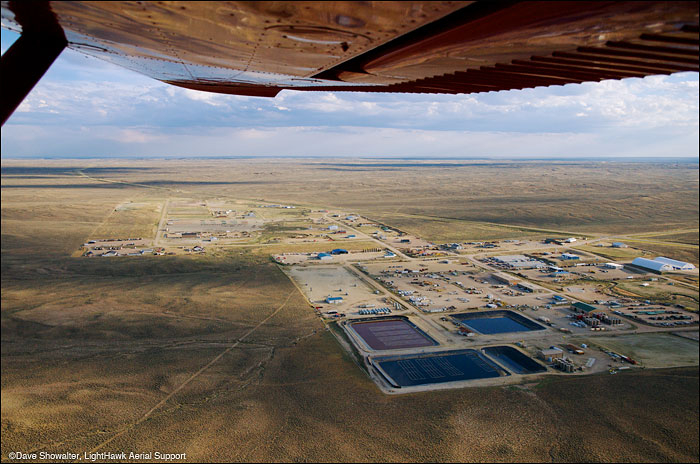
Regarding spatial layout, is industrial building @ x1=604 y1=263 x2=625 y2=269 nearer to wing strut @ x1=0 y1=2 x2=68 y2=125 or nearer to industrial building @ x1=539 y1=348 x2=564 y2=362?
industrial building @ x1=539 y1=348 x2=564 y2=362

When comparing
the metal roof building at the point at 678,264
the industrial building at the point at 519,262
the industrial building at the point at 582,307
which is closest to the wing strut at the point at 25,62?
the industrial building at the point at 582,307

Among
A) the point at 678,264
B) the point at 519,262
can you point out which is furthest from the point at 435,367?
the point at 678,264

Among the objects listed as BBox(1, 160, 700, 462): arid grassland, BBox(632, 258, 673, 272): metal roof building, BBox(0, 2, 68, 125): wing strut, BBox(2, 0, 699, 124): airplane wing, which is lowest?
BBox(1, 160, 700, 462): arid grassland

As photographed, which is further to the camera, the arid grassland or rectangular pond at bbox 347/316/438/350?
rectangular pond at bbox 347/316/438/350

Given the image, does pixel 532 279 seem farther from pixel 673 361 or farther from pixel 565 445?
pixel 565 445

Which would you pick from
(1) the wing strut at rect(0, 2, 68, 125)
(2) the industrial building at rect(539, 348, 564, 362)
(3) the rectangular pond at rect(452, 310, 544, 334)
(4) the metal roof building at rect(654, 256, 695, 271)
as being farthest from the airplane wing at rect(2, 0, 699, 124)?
(4) the metal roof building at rect(654, 256, 695, 271)

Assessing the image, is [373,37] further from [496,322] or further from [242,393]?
[496,322]
